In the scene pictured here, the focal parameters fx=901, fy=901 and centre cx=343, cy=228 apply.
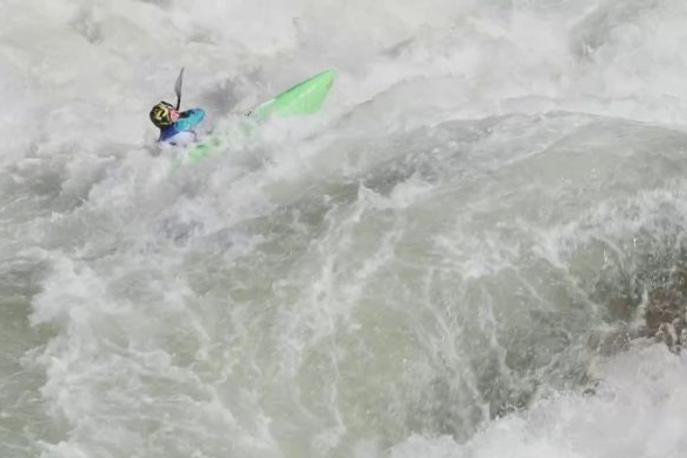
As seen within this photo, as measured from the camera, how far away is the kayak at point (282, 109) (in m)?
7.94

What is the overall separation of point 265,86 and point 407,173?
3.19m

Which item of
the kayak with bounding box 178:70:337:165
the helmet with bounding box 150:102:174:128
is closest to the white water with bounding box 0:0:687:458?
the kayak with bounding box 178:70:337:165

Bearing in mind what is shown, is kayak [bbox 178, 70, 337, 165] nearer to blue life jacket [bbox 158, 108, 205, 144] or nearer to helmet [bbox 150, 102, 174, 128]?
blue life jacket [bbox 158, 108, 205, 144]

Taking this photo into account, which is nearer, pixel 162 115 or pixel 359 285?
pixel 359 285

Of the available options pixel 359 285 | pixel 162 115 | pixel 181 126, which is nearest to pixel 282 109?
pixel 181 126

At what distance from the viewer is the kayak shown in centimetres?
794

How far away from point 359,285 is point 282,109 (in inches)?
116

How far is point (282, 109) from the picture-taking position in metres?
8.41

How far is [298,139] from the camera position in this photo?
8.07 meters

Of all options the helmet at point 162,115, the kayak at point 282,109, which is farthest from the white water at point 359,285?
the helmet at point 162,115

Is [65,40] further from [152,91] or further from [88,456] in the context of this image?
[88,456]

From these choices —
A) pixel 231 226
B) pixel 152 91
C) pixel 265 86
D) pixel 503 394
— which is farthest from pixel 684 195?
pixel 152 91

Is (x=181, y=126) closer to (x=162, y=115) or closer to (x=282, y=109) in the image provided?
(x=162, y=115)

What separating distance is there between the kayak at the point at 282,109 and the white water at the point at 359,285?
0.19 meters
